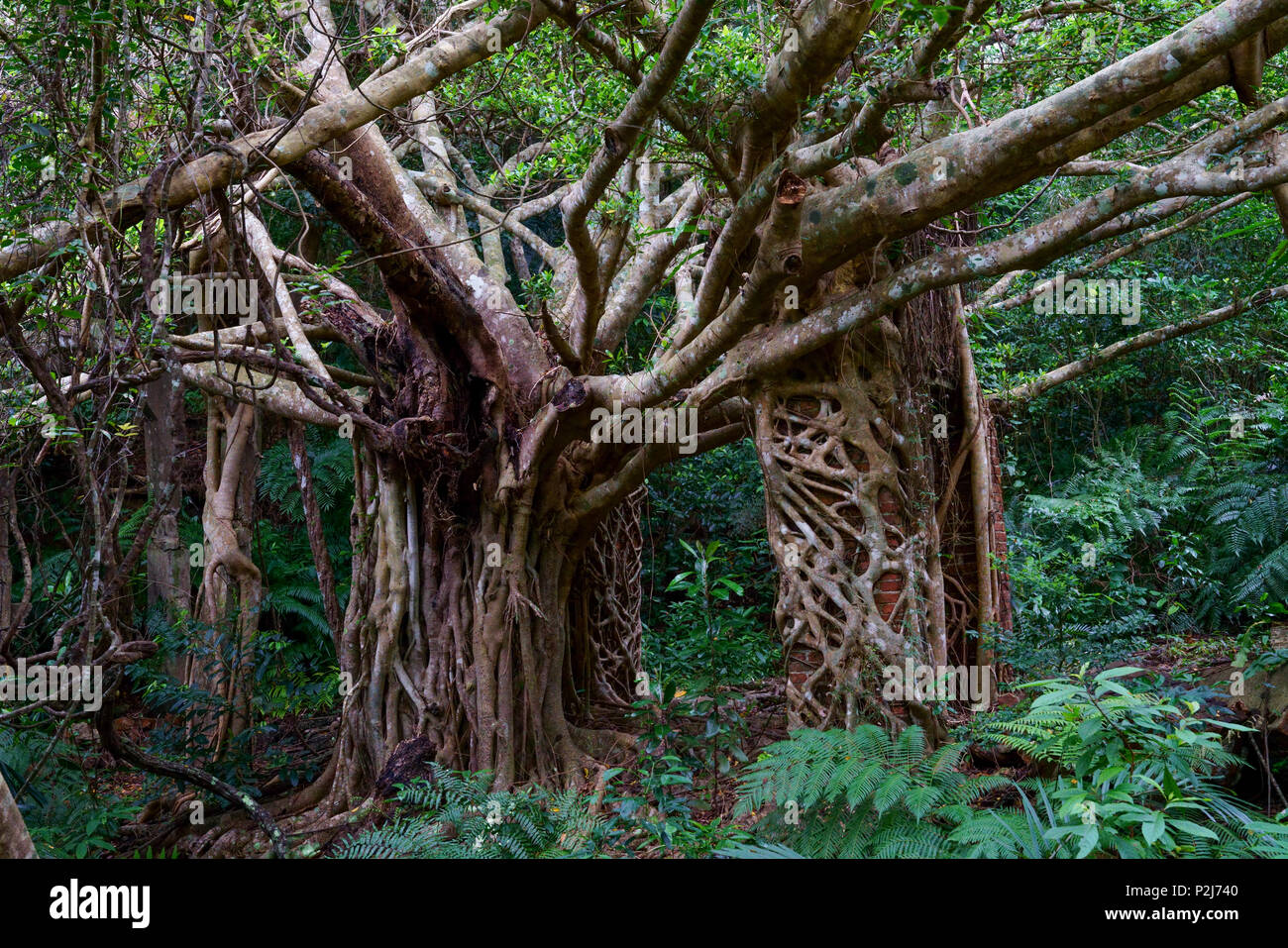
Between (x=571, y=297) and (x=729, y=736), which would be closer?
(x=729, y=736)

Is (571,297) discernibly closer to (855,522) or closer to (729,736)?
(855,522)

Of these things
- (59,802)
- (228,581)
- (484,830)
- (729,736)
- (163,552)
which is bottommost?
(59,802)

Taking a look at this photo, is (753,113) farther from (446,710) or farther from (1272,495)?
(1272,495)

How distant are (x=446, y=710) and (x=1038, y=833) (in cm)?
375

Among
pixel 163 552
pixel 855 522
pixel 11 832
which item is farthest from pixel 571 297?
pixel 163 552

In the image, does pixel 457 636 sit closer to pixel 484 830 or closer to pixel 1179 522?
pixel 484 830

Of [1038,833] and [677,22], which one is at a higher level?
[677,22]

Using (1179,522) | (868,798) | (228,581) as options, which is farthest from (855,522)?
(1179,522)

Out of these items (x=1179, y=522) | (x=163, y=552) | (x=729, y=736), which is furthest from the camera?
(x=1179, y=522)

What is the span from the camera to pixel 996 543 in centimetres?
682

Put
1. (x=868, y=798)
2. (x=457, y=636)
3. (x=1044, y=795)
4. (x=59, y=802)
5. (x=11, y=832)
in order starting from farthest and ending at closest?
(x=457, y=636) → (x=59, y=802) → (x=868, y=798) → (x=1044, y=795) → (x=11, y=832)

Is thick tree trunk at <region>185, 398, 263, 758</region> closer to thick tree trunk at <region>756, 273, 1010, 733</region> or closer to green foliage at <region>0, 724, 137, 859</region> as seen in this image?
green foliage at <region>0, 724, 137, 859</region>

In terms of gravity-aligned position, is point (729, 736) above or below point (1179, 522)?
below
